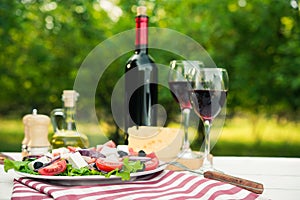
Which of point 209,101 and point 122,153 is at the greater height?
point 209,101

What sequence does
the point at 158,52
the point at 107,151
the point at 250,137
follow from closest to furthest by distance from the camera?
the point at 107,151 → the point at 158,52 → the point at 250,137

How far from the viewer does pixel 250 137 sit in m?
4.71

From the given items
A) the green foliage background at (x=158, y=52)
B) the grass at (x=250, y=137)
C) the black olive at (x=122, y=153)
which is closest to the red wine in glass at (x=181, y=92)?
the black olive at (x=122, y=153)

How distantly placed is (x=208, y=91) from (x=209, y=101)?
24 mm

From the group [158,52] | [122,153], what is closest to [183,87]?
[122,153]

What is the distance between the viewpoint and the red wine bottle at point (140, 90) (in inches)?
49.0

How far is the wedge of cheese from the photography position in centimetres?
113

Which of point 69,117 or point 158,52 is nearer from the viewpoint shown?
point 69,117

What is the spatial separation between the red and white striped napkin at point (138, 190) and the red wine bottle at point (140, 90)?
0.38 m

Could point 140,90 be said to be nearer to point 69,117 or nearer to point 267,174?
point 69,117

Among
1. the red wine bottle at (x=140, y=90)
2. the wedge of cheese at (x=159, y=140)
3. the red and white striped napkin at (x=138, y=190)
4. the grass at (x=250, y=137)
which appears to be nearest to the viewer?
the red and white striped napkin at (x=138, y=190)

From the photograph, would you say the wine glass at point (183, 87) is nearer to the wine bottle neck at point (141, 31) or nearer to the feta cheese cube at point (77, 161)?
the wine bottle neck at point (141, 31)

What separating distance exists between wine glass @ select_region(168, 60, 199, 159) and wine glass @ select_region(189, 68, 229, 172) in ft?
0.25

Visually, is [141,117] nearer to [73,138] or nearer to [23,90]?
[73,138]
